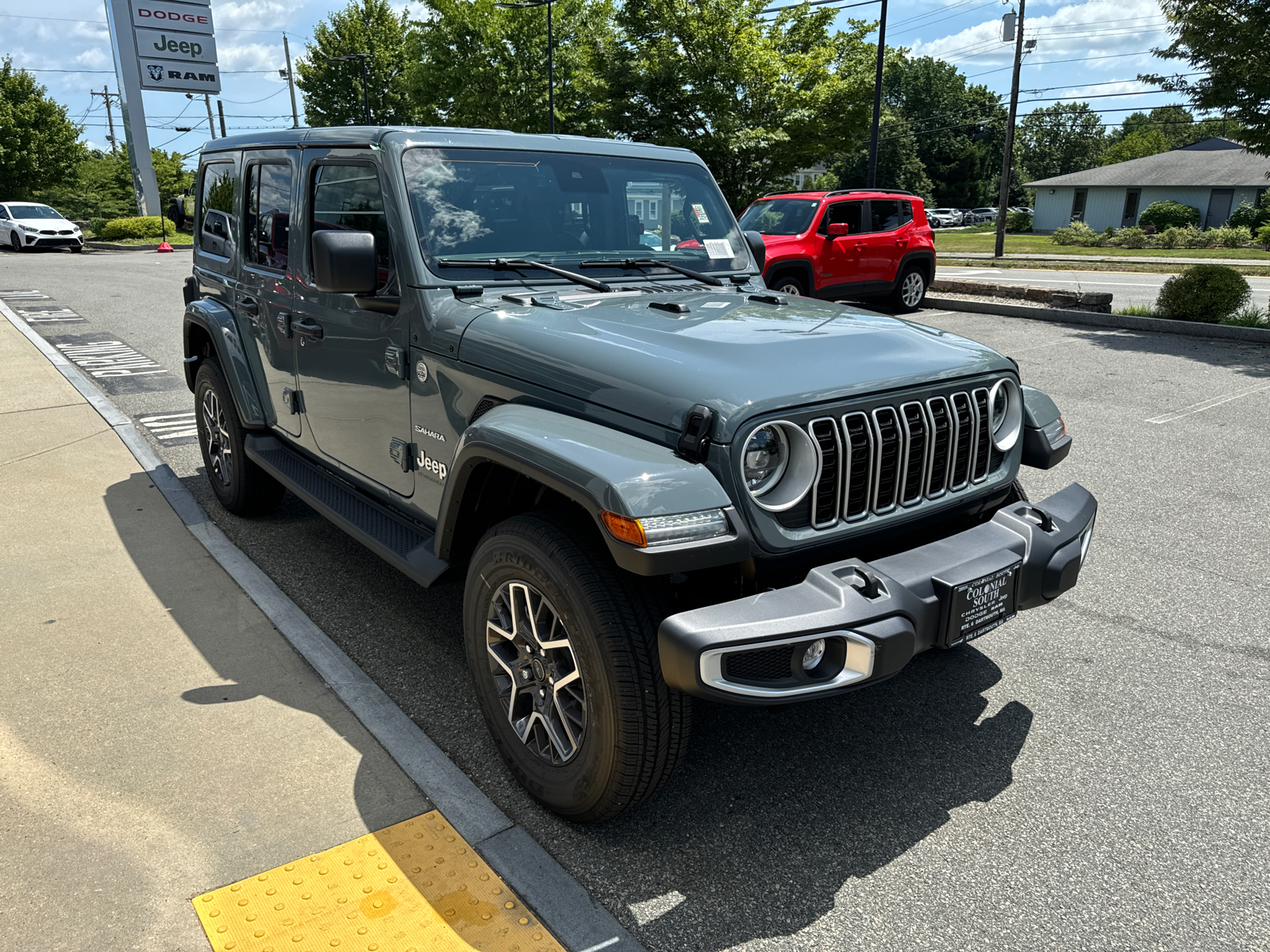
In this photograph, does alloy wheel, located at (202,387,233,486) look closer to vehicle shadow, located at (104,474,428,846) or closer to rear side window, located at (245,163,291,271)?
vehicle shadow, located at (104,474,428,846)

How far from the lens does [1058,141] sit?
99.8m

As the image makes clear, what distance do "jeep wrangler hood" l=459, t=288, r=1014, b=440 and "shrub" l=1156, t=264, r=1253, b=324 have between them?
10.8 meters

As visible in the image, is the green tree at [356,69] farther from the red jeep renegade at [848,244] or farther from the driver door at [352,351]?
the driver door at [352,351]

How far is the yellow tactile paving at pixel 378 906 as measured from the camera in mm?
2332

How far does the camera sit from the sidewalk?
2.50m

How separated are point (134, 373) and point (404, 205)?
24.8 feet

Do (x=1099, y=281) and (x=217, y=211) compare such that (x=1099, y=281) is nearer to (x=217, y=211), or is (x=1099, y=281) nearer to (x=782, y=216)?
(x=782, y=216)

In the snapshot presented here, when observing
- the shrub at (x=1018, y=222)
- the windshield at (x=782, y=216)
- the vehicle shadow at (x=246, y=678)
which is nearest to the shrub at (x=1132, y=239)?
the shrub at (x=1018, y=222)

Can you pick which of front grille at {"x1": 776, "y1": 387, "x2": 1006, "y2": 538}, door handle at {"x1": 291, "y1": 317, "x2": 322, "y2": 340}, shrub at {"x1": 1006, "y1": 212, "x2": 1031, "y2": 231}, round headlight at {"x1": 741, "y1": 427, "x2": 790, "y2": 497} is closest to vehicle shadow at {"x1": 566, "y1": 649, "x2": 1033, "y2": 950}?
front grille at {"x1": 776, "y1": 387, "x2": 1006, "y2": 538}

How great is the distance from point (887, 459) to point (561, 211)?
1779 mm

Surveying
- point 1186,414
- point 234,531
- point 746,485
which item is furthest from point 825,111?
point 746,485

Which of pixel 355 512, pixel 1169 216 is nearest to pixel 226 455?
pixel 355 512

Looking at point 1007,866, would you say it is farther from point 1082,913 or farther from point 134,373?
point 134,373

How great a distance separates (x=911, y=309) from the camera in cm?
1477
